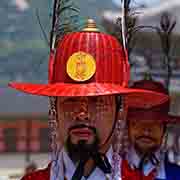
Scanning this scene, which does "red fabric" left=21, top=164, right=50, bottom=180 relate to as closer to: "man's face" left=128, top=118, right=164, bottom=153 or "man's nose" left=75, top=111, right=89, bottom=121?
"man's nose" left=75, top=111, right=89, bottom=121

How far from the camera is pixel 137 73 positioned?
3.10 meters

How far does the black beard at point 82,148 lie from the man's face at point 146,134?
0.66 metres

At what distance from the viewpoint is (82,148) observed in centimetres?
181

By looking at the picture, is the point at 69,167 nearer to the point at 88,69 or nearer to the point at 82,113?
the point at 82,113

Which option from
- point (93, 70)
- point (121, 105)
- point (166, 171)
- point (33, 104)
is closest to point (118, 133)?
point (121, 105)

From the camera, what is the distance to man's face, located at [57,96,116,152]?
1800 mm

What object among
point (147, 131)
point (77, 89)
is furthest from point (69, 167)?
point (147, 131)

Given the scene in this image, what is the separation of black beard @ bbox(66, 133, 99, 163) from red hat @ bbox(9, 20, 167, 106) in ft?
0.45

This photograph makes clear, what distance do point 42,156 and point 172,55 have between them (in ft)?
Result: 12.0

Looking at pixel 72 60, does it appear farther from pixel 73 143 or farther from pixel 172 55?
pixel 172 55

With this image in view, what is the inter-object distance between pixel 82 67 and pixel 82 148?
217mm

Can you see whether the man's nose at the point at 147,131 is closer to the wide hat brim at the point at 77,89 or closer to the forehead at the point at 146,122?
the forehead at the point at 146,122

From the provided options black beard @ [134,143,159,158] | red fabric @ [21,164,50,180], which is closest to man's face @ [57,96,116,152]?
red fabric @ [21,164,50,180]

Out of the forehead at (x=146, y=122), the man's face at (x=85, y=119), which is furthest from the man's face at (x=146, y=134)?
the man's face at (x=85, y=119)
